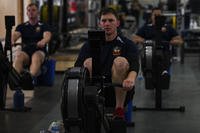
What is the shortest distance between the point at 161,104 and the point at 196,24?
6.81 metres

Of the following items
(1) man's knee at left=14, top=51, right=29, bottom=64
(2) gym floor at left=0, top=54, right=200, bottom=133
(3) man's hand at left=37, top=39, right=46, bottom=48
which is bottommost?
(2) gym floor at left=0, top=54, right=200, bottom=133

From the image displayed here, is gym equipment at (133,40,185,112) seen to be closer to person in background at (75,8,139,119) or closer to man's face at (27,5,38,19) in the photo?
person in background at (75,8,139,119)

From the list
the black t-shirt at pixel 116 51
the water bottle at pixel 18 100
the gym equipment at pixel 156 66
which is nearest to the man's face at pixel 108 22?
the black t-shirt at pixel 116 51

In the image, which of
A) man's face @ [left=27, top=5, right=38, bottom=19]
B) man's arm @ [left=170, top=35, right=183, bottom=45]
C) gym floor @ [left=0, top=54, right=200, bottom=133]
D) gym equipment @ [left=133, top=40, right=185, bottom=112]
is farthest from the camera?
man's face @ [left=27, top=5, right=38, bottom=19]

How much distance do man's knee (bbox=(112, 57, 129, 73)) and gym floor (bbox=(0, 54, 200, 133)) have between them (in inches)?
35.1

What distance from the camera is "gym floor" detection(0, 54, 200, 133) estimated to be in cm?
473

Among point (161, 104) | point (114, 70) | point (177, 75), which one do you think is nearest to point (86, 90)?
point (114, 70)

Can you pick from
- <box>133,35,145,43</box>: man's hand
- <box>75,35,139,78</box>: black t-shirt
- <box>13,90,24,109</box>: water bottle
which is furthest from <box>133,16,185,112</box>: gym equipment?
<box>13,90,24,109</box>: water bottle

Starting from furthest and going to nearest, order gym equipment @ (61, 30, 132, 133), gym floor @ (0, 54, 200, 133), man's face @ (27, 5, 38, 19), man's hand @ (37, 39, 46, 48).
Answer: man's face @ (27, 5, 38, 19) → man's hand @ (37, 39, 46, 48) → gym floor @ (0, 54, 200, 133) → gym equipment @ (61, 30, 132, 133)

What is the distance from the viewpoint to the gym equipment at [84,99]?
120 inches

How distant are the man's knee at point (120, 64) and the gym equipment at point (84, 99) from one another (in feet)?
2.37

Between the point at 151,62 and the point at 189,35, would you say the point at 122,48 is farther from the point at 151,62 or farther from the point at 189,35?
the point at 189,35

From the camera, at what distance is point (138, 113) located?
543 centimetres

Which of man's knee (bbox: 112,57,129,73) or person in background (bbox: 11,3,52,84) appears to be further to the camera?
person in background (bbox: 11,3,52,84)
